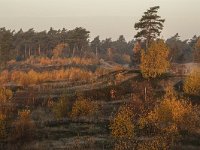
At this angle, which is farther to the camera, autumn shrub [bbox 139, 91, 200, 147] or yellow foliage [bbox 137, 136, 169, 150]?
autumn shrub [bbox 139, 91, 200, 147]

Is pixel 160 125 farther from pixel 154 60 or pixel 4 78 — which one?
pixel 4 78

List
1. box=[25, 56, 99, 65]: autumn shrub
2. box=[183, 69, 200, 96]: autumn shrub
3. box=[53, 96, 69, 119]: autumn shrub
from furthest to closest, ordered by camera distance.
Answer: box=[25, 56, 99, 65]: autumn shrub → box=[183, 69, 200, 96]: autumn shrub → box=[53, 96, 69, 119]: autumn shrub

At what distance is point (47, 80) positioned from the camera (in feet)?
295

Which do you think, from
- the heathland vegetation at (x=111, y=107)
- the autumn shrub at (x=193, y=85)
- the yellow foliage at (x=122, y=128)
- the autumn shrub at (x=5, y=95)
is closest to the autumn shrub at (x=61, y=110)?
the heathland vegetation at (x=111, y=107)

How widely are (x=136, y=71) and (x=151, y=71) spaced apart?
7.40 metres

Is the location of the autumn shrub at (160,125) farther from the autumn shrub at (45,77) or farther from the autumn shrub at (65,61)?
the autumn shrub at (65,61)

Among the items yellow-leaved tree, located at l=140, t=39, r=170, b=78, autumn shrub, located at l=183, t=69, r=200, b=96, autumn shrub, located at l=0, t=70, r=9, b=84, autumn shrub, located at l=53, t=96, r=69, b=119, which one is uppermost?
yellow-leaved tree, located at l=140, t=39, r=170, b=78

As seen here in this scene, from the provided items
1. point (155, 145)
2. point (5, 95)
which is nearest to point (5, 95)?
point (5, 95)

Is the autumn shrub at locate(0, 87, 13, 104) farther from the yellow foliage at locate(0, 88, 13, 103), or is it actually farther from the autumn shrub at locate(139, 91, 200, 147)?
the autumn shrub at locate(139, 91, 200, 147)

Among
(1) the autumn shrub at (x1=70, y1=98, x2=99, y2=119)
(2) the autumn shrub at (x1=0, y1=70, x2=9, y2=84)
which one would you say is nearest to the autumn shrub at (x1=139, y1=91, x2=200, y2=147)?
(1) the autumn shrub at (x1=70, y1=98, x2=99, y2=119)

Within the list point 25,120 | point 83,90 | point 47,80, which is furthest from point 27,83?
point 25,120

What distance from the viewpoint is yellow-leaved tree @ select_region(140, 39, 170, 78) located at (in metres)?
68.8

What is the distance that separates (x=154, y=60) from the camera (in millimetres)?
69500

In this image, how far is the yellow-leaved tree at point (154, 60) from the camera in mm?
68812
